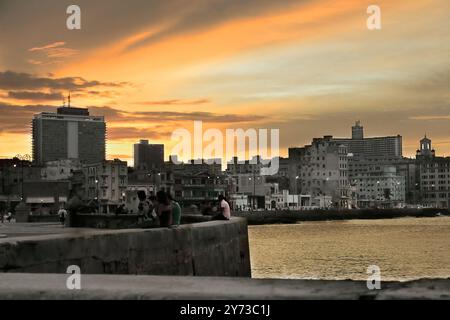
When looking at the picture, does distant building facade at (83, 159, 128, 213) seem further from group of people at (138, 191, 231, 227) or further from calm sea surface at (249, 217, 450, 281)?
group of people at (138, 191, 231, 227)

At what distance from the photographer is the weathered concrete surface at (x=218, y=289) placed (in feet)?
14.8

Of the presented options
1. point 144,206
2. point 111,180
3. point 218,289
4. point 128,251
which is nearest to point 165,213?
point 128,251

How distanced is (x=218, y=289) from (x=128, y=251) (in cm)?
683

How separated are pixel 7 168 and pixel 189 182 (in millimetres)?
45221

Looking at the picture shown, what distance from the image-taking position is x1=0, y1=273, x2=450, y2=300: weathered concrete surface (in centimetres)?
452

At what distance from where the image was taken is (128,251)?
11.5 meters

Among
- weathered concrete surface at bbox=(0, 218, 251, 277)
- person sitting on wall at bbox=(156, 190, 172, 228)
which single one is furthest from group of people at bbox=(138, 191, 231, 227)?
weathered concrete surface at bbox=(0, 218, 251, 277)

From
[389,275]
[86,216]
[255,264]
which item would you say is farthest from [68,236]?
[255,264]

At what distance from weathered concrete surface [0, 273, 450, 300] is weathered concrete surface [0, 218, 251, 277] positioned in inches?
162

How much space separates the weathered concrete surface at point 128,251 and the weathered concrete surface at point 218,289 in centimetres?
412

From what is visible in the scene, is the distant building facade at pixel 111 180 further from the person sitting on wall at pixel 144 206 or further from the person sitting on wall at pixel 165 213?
the person sitting on wall at pixel 165 213

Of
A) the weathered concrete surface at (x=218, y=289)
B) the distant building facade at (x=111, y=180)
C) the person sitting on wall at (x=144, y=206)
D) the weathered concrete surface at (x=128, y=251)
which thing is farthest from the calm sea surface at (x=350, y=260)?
the distant building facade at (x=111, y=180)

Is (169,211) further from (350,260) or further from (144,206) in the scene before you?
(350,260)
